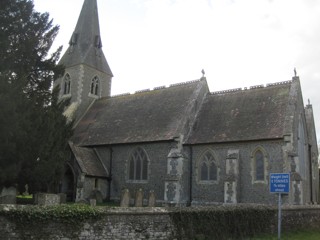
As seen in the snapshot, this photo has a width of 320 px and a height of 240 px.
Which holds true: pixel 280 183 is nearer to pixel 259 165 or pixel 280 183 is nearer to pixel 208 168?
pixel 259 165

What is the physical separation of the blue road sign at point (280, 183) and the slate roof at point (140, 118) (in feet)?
41.8

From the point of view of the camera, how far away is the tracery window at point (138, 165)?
26266 mm

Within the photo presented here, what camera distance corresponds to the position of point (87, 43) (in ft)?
119

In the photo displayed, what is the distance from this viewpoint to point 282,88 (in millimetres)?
25266

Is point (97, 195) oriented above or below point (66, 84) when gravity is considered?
below

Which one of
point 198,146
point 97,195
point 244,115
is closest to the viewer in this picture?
point 198,146

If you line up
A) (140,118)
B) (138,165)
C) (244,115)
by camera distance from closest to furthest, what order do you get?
(244,115) → (138,165) → (140,118)

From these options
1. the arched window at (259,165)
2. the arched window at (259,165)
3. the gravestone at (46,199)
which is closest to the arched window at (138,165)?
the arched window at (259,165)

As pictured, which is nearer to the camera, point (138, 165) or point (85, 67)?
point (138, 165)

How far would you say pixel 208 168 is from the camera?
24.4 metres

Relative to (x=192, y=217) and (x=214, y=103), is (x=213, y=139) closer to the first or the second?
(x=214, y=103)

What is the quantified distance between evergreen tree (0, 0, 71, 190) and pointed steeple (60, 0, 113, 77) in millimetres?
13829

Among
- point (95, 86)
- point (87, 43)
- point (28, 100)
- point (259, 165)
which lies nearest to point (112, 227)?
point (28, 100)

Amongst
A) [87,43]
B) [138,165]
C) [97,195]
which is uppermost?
[87,43]
